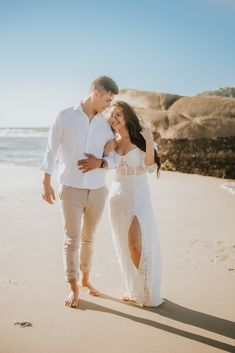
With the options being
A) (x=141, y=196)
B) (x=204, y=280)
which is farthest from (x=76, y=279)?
(x=204, y=280)

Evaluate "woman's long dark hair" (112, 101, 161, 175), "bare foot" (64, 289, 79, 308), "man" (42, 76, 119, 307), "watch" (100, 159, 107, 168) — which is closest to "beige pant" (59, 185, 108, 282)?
"man" (42, 76, 119, 307)

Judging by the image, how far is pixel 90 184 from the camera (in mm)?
3389

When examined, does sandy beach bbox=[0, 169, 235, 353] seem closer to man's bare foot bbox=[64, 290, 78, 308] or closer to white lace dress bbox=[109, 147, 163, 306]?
man's bare foot bbox=[64, 290, 78, 308]

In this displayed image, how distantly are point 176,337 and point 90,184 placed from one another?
1.35 metres

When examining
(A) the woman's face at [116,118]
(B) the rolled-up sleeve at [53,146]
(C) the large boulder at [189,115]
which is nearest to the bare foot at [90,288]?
(B) the rolled-up sleeve at [53,146]

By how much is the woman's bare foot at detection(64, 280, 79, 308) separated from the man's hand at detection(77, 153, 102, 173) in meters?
0.92

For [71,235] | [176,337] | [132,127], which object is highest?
[132,127]

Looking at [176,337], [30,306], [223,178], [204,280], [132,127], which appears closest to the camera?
[176,337]

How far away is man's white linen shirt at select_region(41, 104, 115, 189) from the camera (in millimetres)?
3334

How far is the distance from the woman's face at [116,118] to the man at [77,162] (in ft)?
0.24

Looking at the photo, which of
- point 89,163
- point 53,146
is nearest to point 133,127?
point 89,163

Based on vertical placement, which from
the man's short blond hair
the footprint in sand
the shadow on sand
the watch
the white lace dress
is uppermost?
the man's short blond hair

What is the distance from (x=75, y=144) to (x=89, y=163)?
0.21m

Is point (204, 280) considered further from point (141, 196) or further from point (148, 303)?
point (141, 196)
